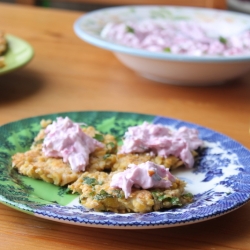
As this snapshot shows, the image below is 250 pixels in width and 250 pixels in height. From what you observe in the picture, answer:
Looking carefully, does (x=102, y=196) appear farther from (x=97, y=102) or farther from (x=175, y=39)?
(x=175, y=39)

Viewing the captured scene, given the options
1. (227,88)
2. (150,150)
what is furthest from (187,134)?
(227,88)

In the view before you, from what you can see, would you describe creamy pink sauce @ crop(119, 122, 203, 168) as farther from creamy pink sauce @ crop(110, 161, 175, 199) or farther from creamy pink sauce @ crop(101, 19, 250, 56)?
creamy pink sauce @ crop(101, 19, 250, 56)

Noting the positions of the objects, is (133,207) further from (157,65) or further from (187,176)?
(157,65)

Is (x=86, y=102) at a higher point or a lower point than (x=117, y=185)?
lower

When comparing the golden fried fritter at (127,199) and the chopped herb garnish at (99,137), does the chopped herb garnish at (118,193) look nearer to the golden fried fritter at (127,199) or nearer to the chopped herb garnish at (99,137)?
the golden fried fritter at (127,199)

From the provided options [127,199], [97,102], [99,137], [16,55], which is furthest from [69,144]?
[16,55]

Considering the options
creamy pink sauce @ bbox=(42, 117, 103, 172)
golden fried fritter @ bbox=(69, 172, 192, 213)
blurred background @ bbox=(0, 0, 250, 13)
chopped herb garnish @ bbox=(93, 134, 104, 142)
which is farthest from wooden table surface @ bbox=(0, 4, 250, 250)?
blurred background @ bbox=(0, 0, 250, 13)
